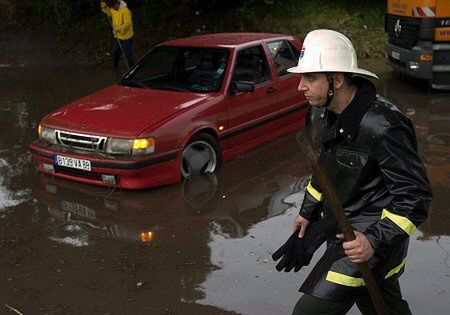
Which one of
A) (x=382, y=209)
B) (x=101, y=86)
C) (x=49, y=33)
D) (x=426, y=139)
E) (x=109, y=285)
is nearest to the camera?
(x=382, y=209)

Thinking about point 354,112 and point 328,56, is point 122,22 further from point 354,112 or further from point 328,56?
point 354,112

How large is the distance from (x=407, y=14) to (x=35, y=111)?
6.82 metres

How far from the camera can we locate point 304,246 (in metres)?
3.30

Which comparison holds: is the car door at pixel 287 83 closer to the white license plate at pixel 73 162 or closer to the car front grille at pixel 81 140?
the car front grille at pixel 81 140

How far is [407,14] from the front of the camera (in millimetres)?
11477

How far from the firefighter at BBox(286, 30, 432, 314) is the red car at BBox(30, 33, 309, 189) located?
3.72m

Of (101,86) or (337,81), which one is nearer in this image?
(337,81)

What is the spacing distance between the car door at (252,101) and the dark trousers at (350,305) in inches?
177

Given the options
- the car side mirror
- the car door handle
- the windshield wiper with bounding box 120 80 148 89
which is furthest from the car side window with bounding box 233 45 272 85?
the windshield wiper with bounding box 120 80 148 89

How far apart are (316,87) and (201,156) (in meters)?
4.38

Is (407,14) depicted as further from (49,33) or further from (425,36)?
(49,33)

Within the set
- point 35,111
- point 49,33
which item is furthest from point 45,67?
point 35,111

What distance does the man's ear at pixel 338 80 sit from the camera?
2.96 m

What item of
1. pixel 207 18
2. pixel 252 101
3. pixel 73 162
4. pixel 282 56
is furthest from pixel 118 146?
pixel 207 18
